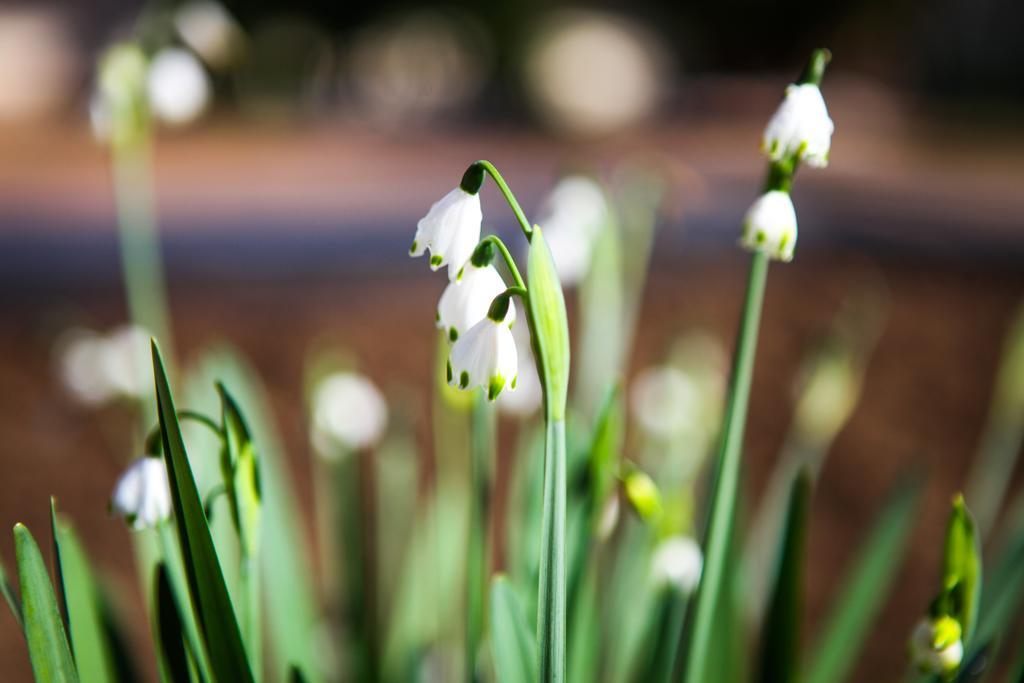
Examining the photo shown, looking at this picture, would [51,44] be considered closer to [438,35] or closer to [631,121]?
[438,35]

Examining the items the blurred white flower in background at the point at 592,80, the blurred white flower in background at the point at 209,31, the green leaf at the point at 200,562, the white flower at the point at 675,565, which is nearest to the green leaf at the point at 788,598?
the white flower at the point at 675,565

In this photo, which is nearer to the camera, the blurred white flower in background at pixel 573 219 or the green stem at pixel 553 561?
the green stem at pixel 553 561

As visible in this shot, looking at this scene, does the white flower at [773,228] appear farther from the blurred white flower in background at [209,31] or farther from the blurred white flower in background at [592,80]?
the blurred white flower in background at [592,80]

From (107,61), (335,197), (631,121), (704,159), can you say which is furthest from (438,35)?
(107,61)

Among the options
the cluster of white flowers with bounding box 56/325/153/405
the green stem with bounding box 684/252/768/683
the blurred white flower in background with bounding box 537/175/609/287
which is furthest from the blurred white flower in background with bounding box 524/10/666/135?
the green stem with bounding box 684/252/768/683

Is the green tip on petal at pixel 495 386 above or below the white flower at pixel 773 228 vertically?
below

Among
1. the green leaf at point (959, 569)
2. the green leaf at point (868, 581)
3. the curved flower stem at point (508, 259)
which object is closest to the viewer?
the curved flower stem at point (508, 259)

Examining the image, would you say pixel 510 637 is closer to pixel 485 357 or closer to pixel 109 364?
pixel 485 357
